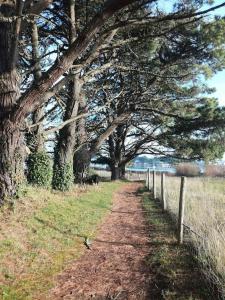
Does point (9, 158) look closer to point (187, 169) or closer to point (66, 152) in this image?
point (66, 152)

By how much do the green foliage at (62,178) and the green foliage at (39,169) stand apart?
1.55 metres

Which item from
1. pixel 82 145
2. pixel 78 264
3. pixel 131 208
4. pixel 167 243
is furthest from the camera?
pixel 82 145

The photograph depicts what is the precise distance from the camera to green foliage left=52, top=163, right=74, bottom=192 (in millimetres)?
17750

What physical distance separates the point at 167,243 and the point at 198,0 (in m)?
10.1

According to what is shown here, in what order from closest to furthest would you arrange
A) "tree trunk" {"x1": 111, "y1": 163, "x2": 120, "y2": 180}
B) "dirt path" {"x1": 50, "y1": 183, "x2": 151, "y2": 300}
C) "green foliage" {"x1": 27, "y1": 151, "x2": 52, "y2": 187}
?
"dirt path" {"x1": 50, "y1": 183, "x2": 151, "y2": 300}, "green foliage" {"x1": 27, "y1": 151, "x2": 52, "y2": 187}, "tree trunk" {"x1": 111, "y1": 163, "x2": 120, "y2": 180}

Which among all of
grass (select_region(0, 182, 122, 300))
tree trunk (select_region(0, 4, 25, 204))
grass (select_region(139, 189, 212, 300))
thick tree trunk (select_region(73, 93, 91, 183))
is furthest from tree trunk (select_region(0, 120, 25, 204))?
thick tree trunk (select_region(73, 93, 91, 183))

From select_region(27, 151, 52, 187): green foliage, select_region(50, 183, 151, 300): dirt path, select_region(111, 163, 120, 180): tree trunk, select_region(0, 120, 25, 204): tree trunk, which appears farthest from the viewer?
select_region(111, 163, 120, 180): tree trunk

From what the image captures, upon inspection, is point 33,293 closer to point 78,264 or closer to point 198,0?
point 78,264

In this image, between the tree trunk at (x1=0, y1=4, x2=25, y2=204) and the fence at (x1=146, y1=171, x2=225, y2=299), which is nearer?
the fence at (x1=146, y1=171, x2=225, y2=299)

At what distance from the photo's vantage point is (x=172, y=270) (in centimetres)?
714

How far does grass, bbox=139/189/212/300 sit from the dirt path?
0.16 m

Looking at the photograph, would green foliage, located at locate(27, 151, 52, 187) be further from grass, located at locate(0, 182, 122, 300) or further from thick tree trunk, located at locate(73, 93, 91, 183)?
thick tree trunk, located at locate(73, 93, 91, 183)

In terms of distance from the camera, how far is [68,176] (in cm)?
1811

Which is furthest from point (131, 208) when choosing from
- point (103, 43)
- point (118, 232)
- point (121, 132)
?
point (121, 132)
